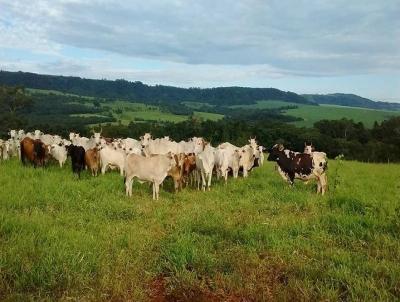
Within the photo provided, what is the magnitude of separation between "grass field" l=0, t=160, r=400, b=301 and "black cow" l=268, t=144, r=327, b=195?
2.95 metres

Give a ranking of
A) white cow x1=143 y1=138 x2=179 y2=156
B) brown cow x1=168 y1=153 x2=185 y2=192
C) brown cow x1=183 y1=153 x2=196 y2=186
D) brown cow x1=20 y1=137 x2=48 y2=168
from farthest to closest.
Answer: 1. white cow x1=143 y1=138 x2=179 y2=156
2. brown cow x1=20 y1=137 x2=48 y2=168
3. brown cow x1=183 y1=153 x2=196 y2=186
4. brown cow x1=168 y1=153 x2=185 y2=192

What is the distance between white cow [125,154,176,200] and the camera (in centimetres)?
1504

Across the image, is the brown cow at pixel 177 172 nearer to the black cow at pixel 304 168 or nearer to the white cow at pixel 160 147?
the white cow at pixel 160 147

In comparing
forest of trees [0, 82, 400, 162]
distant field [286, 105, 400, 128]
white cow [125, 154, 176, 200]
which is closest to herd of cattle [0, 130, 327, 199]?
white cow [125, 154, 176, 200]

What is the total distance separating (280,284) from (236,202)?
20.8ft

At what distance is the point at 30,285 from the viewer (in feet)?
22.6

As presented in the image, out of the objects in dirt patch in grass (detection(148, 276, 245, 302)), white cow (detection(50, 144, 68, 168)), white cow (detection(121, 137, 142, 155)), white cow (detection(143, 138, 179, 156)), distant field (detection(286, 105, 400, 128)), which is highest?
white cow (detection(143, 138, 179, 156))

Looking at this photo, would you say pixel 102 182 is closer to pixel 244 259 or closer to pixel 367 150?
pixel 244 259

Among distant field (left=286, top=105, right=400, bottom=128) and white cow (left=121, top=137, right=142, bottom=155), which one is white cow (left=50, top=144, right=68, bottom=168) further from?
distant field (left=286, top=105, right=400, bottom=128)

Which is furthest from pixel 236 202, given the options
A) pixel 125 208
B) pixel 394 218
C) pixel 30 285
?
pixel 30 285

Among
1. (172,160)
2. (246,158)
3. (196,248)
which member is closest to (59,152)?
(172,160)

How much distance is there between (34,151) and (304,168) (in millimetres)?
12384

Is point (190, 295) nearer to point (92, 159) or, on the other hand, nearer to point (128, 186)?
point (128, 186)

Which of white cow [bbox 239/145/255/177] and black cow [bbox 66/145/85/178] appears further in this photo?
white cow [bbox 239/145/255/177]
